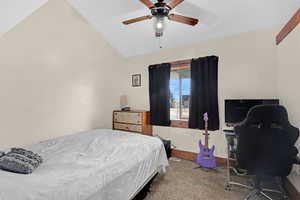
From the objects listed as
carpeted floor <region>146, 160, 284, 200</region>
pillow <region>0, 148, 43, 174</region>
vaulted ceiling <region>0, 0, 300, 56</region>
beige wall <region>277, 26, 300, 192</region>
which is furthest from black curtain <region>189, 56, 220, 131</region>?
pillow <region>0, 148, 43, 174</region>

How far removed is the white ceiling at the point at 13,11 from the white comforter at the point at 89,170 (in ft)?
5.61

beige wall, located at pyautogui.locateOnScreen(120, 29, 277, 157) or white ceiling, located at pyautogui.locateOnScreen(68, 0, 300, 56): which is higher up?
white ceiling, located at pyautogui.locateOnScreen(68, 0, 300, 56)

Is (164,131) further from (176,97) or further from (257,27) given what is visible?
(257,27)

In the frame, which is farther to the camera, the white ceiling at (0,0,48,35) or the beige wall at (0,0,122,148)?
the beige wall at (0,0,122,148)

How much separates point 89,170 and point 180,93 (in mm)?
2673

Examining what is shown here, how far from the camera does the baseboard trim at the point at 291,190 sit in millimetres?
1730

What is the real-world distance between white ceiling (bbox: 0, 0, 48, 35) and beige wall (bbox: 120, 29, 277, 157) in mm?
2446

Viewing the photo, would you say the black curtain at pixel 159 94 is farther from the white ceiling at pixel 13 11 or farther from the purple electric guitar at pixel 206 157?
the white ceiling at pixel 13 11

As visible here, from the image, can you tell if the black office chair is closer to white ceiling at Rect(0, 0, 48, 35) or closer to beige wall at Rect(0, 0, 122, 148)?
beige wall at Rect(0, 0, 122, 148)

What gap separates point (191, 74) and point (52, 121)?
8.91 ft

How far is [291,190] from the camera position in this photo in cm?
187

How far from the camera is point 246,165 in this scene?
1734 mm

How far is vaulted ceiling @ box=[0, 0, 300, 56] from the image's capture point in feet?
7.20

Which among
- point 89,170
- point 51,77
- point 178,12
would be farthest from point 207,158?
point 51,77
